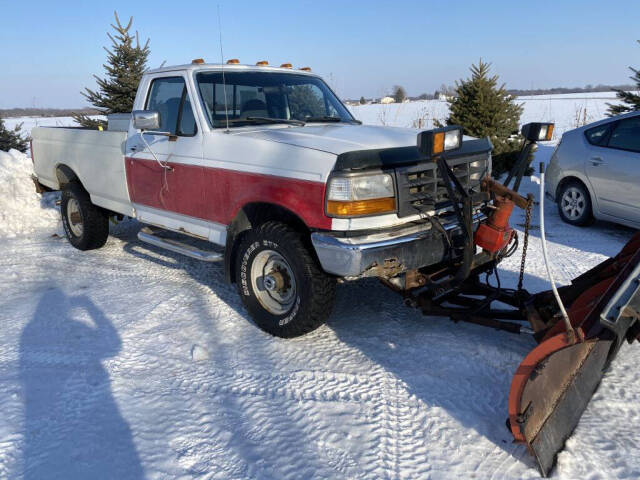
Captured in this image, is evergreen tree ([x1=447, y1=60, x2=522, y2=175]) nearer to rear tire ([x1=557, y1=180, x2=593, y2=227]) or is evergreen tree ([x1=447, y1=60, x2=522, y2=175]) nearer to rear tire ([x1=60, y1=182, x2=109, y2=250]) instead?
rear tire ([x1=557, y1=180, x2=593, y2=227])

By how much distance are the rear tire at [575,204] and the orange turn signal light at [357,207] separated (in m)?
4.77

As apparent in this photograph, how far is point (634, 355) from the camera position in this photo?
3578 mm

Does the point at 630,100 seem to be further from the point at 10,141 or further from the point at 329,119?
the point at 10,141

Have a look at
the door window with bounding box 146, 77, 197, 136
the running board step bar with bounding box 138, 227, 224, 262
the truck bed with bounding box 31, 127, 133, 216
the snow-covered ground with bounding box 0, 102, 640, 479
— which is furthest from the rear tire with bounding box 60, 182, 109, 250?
the door window with bounding box 146, 77, 197, 136

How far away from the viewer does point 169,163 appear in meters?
4.67

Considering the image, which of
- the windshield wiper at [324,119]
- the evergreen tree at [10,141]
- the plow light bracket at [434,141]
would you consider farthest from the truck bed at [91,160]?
the evergreen tree at [10,141]

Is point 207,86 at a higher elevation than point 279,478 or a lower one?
higher

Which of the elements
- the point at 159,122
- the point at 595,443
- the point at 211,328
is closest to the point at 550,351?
the point at 595,443

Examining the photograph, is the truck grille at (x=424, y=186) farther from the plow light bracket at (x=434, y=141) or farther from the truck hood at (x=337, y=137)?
the plow light bracket at (x=434, y=141)

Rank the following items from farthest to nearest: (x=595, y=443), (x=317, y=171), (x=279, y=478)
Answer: (x=317, y=171), (x=595, y=443), (x=279, y=478)

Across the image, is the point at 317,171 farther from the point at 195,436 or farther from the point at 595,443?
the point at 595,443

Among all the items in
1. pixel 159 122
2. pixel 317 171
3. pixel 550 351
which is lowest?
pixel 550 351

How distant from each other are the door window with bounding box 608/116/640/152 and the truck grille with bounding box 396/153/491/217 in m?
3.67

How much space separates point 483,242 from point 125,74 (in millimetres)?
10655
